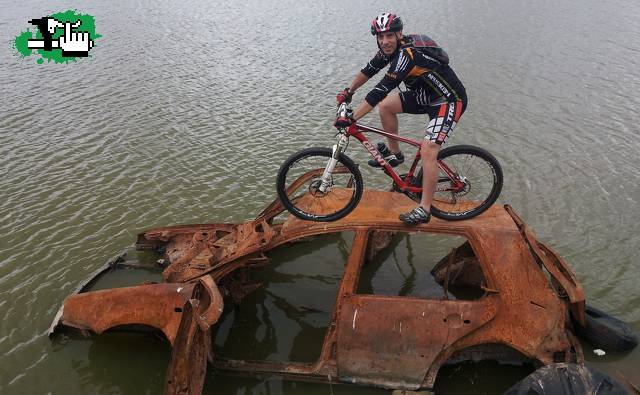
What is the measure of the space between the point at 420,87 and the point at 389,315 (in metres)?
2.69

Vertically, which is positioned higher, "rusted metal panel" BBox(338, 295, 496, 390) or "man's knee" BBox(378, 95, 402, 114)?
"man's knee" BBox(378, 95, 402, 114)

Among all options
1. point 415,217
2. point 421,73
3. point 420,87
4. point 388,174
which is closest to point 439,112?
point 420,87

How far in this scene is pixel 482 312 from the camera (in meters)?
4.52

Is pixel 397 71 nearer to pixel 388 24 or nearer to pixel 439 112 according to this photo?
pixel 388 24

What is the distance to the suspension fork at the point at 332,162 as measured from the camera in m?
5.21

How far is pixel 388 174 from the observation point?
559 cm

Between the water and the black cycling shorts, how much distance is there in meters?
3.17

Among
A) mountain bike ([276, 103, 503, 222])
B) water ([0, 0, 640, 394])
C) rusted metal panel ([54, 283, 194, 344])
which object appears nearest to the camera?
rusted metal panel ([54, 283, 194, 344])

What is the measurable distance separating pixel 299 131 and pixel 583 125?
8.04m

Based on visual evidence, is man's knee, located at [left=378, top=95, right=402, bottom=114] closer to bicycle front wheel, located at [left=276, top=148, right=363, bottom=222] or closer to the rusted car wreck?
bicycle front wheel, located at [left=276, top=148, right=363, bottom=222]

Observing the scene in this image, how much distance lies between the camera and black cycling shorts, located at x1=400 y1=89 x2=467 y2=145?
5191 millimetres

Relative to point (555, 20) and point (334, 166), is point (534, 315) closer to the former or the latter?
point (334, 166)

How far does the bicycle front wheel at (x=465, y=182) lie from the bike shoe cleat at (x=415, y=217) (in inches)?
17.3

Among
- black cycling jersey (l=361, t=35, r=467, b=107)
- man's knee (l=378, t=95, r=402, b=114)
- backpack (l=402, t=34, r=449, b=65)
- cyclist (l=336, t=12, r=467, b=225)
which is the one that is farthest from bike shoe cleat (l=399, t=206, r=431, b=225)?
backpack (l=402, t=34, r=449, b=65)
